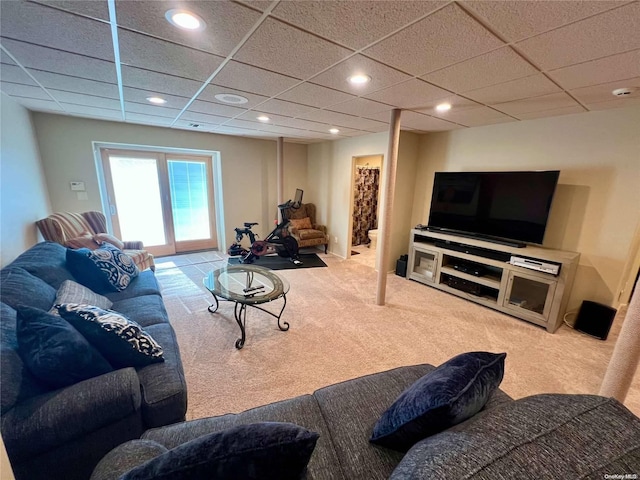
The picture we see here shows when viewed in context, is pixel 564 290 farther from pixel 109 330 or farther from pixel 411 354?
pixel 109 330

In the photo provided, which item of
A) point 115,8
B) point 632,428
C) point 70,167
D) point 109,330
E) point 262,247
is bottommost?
point 262,247

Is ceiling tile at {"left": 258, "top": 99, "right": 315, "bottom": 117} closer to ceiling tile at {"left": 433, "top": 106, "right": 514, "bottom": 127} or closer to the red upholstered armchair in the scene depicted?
ceiling tile at {"left": 433, "top": 106, "right": 514, "bottom": 127}

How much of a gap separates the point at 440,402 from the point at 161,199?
5.26m

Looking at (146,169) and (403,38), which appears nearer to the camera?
(403,38)

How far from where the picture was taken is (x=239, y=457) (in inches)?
24.6

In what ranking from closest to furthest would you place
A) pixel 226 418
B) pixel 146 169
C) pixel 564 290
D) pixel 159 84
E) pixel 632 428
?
pixel 632 428 → pixel 226 418 → pixel 159 84 → pixel 564 290 → pixel 146 169

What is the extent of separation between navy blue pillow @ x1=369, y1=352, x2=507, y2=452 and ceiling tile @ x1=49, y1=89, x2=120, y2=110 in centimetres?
368

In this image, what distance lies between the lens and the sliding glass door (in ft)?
14.3

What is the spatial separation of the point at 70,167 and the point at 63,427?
13.6 feet

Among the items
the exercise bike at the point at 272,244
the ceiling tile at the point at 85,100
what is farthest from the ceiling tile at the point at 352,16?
the exercise bike at the point at 272,244

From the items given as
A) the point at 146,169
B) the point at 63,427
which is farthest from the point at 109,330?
the point at 146,169

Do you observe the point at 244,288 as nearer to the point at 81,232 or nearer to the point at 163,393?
the point at 163,393

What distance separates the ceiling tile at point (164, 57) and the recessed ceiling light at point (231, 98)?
47 centimetres

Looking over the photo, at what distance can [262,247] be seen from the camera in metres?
4.74
